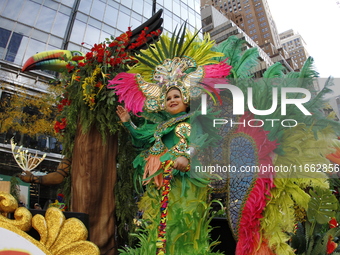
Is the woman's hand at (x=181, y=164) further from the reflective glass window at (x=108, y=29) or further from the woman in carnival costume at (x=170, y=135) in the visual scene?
the reflective glass window at (x=108, y=29)

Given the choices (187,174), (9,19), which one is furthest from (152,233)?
(9,19)

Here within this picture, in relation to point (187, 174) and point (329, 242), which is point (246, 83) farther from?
point (329, 242)

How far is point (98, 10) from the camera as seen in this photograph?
14.3 metres

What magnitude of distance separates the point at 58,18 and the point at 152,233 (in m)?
13.9

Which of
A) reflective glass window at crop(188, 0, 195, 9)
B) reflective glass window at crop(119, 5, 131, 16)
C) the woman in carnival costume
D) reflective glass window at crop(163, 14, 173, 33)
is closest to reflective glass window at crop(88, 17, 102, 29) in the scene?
reflective glass window at crop(119, 5, 131, 16)

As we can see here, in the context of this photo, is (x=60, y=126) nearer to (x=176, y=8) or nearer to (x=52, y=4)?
(x=52, y=4)

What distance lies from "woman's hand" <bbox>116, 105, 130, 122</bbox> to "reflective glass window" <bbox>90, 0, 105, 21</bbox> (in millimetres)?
13309

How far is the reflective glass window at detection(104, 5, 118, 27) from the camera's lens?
14406 mm

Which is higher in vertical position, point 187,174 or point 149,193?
point 187,174

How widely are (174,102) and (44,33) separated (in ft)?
41.0

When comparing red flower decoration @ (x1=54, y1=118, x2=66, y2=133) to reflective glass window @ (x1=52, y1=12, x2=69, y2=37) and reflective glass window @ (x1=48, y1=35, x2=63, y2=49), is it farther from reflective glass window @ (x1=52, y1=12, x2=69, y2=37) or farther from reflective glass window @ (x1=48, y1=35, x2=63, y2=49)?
reflective glass window @ (x1=52, y1=12, x2=69, y2=37)

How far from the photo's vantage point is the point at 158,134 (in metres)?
2.27

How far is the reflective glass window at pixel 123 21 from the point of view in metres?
14.7

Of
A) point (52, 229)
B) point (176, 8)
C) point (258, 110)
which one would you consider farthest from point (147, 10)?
point (52, 229)
